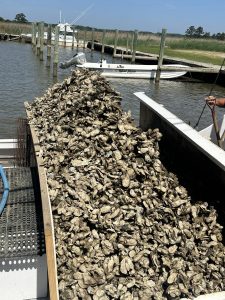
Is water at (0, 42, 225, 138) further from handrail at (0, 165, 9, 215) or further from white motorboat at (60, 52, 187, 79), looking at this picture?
handrail at (0, 165, 9, 215)

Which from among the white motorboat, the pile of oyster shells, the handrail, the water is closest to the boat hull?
the white motorboat

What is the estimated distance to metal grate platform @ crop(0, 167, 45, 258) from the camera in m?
3.58

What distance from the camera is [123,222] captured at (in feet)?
12.6

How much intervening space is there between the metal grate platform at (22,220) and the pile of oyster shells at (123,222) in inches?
9.8

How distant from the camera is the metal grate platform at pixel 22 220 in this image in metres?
3.58

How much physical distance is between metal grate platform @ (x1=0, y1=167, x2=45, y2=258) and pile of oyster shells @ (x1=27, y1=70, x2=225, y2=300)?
249mm

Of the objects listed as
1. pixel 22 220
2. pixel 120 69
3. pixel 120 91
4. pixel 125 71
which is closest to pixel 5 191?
pixel 22 220

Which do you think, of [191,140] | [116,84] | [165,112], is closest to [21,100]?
[116,84]

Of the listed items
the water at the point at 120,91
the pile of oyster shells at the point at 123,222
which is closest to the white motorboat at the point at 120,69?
the water at the point at 120,91

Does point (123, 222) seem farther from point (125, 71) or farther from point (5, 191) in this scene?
point (125, 71)

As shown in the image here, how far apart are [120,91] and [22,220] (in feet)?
57.1

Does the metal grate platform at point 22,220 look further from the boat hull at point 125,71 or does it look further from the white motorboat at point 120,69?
the boat hull at point 125,71

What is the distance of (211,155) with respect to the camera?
398cm

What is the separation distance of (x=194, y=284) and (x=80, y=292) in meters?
1.16
